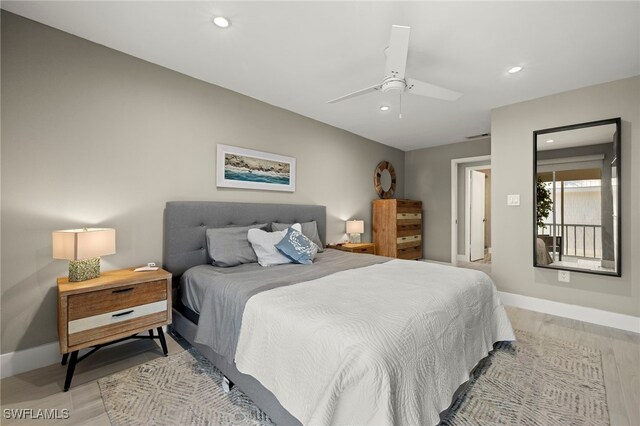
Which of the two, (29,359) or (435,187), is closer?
(29,359)

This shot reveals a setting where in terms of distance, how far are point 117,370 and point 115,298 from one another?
1.79ft

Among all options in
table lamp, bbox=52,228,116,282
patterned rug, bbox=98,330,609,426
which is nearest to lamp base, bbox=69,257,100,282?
table lamp, bbox=52,228,116,282

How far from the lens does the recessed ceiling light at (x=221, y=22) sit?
192 centimetres

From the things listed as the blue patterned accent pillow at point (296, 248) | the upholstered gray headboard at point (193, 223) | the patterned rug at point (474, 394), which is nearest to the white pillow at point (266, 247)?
the blue patterned accent pillow at point (296, 248)

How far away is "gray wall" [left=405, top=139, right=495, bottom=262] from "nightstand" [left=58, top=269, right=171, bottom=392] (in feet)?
16.2

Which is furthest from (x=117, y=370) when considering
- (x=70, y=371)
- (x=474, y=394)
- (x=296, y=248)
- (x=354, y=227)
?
(x=354, y=227)

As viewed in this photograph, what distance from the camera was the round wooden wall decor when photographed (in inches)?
204

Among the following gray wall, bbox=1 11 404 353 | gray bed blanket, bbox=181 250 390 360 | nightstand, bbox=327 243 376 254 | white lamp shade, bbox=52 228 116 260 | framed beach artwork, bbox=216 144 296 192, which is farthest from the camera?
nightstand, bbox=327 243 376 254

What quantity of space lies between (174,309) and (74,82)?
2032 mm

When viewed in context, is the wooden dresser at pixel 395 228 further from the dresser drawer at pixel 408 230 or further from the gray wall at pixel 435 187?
the gray wall at pixel 435 187

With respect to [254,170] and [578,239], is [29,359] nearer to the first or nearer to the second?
[254,170]

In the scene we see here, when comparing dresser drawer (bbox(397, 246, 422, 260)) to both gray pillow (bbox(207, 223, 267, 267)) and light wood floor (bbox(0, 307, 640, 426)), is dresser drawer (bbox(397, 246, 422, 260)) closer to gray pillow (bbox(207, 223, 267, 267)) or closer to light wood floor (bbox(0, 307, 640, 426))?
light wood floor (bbox(0, 307, 640, 426))

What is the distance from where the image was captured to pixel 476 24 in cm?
195

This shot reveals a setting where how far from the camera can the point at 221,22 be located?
1957 mm
